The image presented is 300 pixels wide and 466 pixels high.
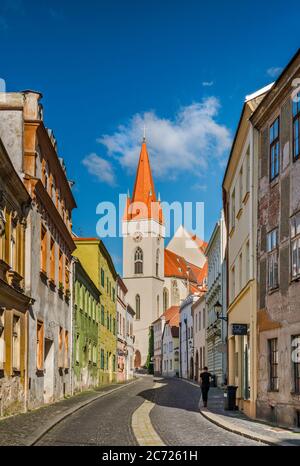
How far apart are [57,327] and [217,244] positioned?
2268cm

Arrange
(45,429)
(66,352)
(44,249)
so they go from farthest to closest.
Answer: (66,352) → (44,249) → (45,429)

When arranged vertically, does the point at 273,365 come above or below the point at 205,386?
above

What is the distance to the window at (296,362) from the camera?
54.7 feet

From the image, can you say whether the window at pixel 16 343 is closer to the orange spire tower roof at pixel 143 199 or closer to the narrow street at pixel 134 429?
the narrow street at pixel 134 429

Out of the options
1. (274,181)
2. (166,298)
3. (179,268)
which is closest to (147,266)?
(166,298)

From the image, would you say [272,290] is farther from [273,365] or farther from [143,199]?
[143,199]

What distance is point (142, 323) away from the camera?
120000 mm

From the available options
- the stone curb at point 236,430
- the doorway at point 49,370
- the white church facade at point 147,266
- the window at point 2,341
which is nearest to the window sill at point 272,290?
the stone curb at point 236,430

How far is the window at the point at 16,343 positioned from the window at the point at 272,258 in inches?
287

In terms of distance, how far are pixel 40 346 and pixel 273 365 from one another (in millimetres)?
9642

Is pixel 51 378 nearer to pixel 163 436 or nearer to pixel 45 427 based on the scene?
pixel 45 427

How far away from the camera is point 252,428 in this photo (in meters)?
17.0

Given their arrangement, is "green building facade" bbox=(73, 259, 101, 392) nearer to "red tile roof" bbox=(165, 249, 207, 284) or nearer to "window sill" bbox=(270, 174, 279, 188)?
"window sill" bbox=(270, 174, 279, 188)
